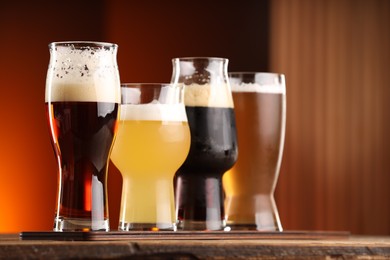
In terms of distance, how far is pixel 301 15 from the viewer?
164 inches

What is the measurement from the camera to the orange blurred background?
3.99m

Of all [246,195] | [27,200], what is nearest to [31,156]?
[27,200]

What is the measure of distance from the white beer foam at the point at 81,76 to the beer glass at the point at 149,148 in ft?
0.22

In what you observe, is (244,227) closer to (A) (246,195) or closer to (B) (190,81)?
(A) (246,195)

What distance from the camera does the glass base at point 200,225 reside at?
3.89 ft

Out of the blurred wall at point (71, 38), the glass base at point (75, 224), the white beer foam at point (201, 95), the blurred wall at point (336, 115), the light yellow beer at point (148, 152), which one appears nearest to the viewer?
the glass base at point (75, 224)

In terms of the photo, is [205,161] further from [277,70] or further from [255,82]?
[277,70]

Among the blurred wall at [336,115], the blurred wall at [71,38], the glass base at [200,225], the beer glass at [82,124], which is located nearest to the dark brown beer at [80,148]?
the beer glass at [82,124]

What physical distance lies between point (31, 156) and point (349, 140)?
146 centimetres

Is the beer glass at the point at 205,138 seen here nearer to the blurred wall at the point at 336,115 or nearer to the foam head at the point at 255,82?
the foam head at the point at 255,82

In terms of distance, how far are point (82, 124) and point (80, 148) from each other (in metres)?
0.03

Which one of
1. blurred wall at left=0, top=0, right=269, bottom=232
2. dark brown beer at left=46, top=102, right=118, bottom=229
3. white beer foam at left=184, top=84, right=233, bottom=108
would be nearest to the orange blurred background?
blurred wall at left=0, top=0, right=269, bottom=232

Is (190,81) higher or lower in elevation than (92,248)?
higher

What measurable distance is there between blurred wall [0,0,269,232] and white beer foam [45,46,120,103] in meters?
2.95
